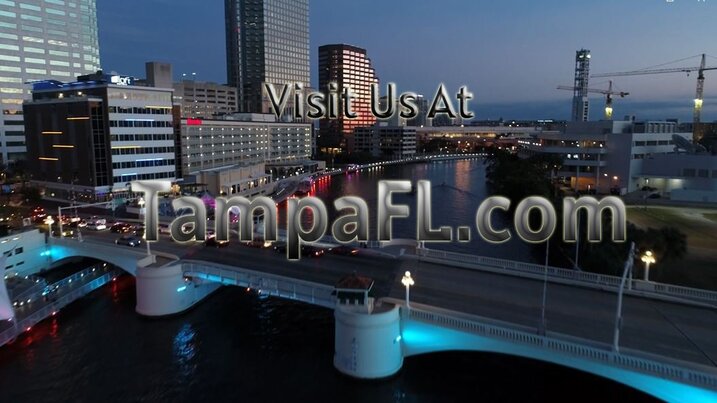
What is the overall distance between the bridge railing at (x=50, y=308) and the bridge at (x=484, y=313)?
672cm

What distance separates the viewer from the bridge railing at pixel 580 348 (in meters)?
20.0

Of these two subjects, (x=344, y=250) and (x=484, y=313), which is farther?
(x=344, y=250)

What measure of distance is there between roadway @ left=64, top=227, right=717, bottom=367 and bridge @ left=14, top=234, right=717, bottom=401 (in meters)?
0.06

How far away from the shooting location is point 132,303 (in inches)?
1533

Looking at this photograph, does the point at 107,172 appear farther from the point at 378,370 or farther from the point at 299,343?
the point at 378,370

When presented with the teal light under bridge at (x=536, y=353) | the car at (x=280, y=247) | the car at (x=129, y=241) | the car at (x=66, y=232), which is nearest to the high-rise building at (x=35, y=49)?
the car at (x=66, y=232)

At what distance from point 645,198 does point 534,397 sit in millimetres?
62294

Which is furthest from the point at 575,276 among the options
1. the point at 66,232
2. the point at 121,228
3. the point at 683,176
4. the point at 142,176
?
the point at 142,176

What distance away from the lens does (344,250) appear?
3891cm

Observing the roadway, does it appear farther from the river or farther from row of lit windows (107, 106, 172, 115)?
row of lit windows (107, 106, 172, 115)

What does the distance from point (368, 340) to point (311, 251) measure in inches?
536

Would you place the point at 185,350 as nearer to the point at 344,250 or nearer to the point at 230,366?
the point at 230,366

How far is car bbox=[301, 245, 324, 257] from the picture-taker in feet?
125

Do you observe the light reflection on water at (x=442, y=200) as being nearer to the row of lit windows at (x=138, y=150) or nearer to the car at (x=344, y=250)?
the car at (x=344, y=250)
